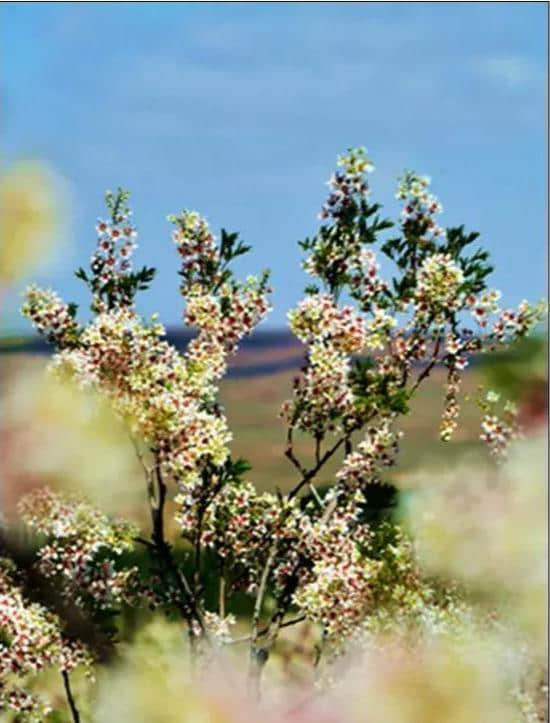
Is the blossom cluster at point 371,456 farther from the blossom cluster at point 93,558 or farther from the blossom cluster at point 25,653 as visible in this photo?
the blossom cluster at point 25,653

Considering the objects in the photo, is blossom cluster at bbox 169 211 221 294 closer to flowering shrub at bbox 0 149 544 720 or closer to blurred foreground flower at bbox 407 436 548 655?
flowering shrub at bbox 0 149 544 720

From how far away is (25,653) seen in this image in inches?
48.1

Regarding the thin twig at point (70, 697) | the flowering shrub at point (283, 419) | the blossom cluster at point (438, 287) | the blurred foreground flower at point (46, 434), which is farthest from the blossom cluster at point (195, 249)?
the blurred foreground flower at point (46, 434)

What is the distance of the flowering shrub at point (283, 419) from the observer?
1.22 metres

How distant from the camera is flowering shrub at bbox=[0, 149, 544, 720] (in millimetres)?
A: 1224

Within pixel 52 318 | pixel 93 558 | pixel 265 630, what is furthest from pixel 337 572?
pixel 52 318

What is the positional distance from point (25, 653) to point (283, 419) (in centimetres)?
37

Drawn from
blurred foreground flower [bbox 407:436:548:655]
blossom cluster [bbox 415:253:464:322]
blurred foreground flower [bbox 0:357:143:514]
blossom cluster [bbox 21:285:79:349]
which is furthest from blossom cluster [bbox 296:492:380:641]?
blurred foreground flower [bbox 0:357:143:514]

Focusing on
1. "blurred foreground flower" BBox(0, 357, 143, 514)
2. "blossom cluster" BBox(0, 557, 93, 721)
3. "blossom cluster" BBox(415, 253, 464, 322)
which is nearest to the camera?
"blurred foreground flower" BBox(0, 357, 143, 514)

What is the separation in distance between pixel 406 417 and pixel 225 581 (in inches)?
11.2

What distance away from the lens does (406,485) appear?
4.14ft

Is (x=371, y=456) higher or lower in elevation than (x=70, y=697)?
higher

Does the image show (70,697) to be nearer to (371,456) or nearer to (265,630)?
(265,630)

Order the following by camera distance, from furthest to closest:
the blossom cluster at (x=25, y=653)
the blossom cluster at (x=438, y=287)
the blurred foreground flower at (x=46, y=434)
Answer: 1. the blossom cluster at (x=438, y=287)
2. the blossom cluster at (x=25, y=653)
3. the blurred foreground flower at (x=46, y=434)
